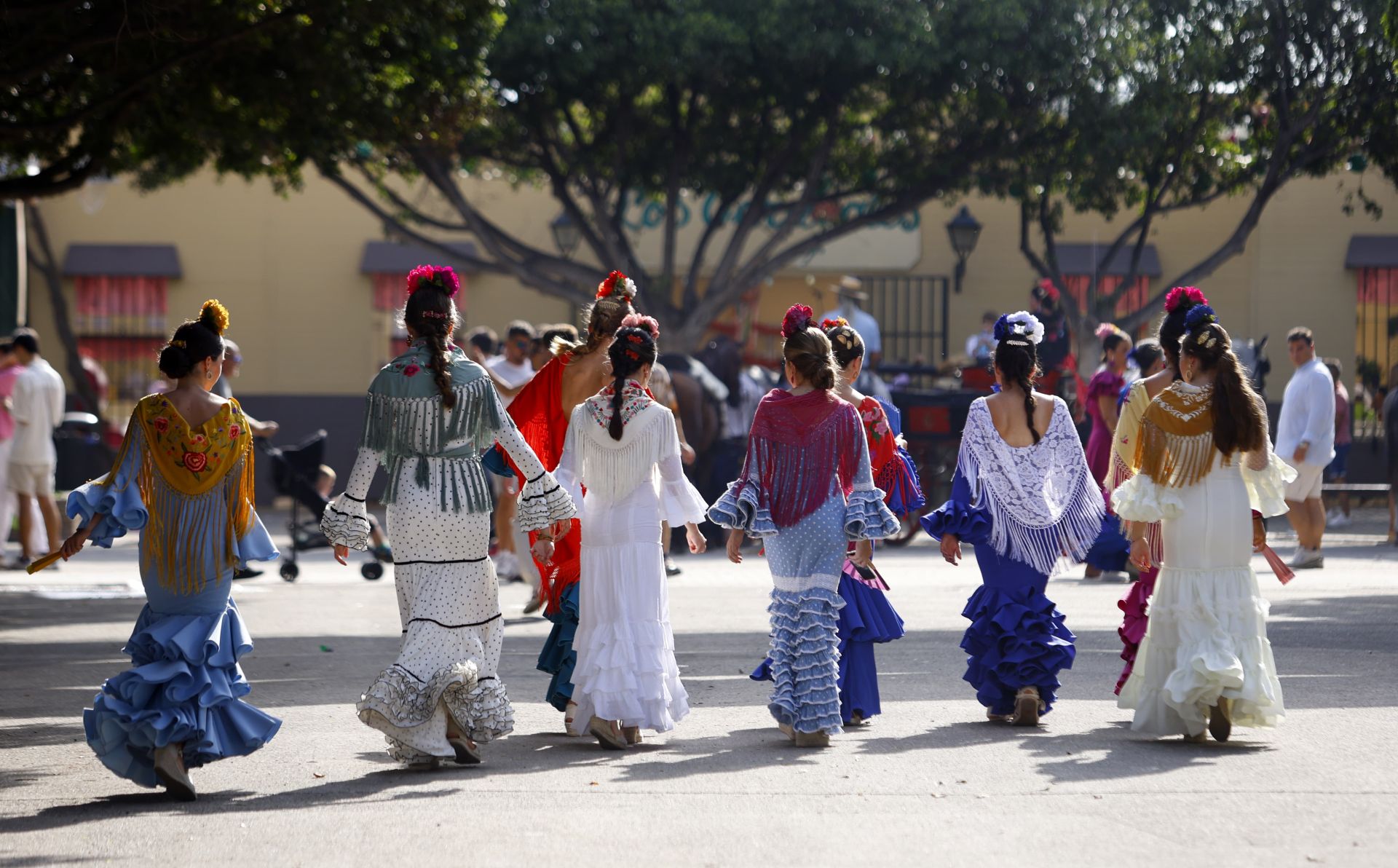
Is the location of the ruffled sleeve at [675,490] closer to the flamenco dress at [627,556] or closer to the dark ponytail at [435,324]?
the flamenco dress at [627,556]

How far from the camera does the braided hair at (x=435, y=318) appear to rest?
6.92 meters

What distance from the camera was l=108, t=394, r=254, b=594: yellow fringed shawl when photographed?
6.60 m

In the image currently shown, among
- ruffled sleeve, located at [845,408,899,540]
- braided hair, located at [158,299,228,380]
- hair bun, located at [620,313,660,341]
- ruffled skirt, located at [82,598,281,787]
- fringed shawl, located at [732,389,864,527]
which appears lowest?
ruffled skirt, located at [82,598,281,787]

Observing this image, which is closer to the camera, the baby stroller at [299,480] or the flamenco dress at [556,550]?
the flamenco dress at [556,550]

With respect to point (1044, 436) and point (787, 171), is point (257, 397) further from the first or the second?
point (1044, 436)

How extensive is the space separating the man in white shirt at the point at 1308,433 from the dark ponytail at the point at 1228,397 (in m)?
8.31

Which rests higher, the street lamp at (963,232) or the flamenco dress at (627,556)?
the street lamp at (963,232)

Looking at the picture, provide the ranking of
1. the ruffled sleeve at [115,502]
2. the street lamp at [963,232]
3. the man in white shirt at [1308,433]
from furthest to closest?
the street lamp at [963,232] < the man in white shirt at [1308,433] < the ruffled sleeve at [115,502]

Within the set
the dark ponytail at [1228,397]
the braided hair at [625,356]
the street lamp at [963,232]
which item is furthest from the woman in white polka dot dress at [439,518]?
the street lamp at [963,232]

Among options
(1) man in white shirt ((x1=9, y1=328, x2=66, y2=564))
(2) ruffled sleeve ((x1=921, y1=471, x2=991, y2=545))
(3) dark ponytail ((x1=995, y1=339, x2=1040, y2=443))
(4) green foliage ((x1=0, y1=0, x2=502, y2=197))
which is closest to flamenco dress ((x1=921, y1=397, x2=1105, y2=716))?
(2) ruffled sleeve ((x1=921, y1=471, x2=991, y2=545))

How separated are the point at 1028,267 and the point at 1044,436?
21.6 meters

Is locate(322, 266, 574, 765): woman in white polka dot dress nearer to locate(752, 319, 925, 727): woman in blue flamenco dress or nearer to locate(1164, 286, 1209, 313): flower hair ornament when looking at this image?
locate(752, 319, 925, 727): woman in blue flamenco dress

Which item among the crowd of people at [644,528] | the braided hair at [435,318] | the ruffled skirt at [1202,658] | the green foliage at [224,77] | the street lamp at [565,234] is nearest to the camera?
the crowd of people at [644,528]

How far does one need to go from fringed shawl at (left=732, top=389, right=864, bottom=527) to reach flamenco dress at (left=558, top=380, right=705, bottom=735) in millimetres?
323
